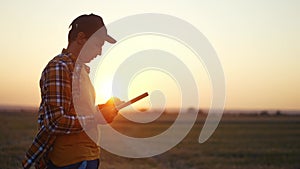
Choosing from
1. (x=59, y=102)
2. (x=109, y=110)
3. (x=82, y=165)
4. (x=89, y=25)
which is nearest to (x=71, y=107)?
(x=59, y=102)

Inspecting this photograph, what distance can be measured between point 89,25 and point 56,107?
1.61 feet

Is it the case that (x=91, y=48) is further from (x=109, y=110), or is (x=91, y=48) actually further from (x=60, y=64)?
(x=109, y=110)

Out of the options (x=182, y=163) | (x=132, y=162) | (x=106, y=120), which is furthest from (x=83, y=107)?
(x=182, y=163)

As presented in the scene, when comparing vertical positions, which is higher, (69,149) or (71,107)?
(71,107)

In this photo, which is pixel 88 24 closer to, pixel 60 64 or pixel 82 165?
pixel 60 64

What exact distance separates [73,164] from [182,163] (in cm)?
1383

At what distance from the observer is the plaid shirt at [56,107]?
110 inches

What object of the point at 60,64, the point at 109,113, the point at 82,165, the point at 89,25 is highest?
the point at 89,25

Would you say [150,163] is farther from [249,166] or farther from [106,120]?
[106,120]

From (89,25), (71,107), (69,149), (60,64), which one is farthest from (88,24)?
(69,149)

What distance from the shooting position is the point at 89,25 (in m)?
2.97

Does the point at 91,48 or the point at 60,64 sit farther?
the point at 91,48

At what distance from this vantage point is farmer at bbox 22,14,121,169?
9.23 ft

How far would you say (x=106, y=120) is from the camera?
2918 millimetres
